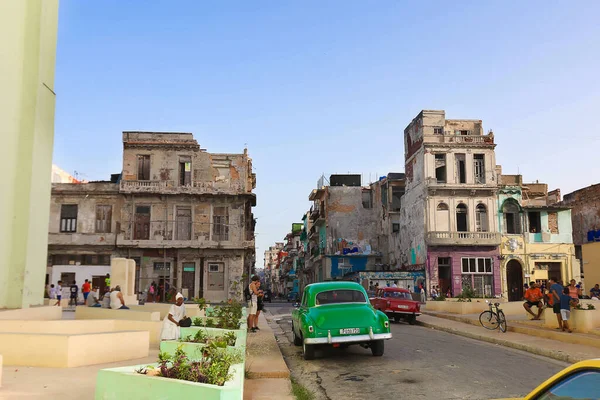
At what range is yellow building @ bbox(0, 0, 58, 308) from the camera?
10.6m

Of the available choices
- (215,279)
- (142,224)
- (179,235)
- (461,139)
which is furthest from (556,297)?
(142,224)

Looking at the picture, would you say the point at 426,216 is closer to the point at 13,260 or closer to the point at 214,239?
the point at 214,239

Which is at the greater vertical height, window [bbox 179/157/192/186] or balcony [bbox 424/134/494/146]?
balcony [bbox 424/134/494/146]

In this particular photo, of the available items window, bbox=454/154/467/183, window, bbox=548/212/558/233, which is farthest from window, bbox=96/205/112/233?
window, bbox=548/212/558/233

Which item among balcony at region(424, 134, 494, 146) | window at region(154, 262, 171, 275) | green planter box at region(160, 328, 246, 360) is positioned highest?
balcony at region(424, 134, 494, 146)

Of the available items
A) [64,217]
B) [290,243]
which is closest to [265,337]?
[64,217]

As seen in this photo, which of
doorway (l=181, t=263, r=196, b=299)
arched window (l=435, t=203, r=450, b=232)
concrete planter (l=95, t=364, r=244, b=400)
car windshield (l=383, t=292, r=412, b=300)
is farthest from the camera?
arched window (l=435, t=203, r=450, b=232)

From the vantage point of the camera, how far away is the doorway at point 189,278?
43.1 m

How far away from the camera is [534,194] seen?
5003cm

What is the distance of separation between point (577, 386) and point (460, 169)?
43.8 metres

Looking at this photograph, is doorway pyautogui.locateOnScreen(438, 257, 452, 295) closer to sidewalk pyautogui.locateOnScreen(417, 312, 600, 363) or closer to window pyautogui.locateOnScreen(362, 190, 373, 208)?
window pyautogui.locateOnScreen(362, 190, 373, 208)

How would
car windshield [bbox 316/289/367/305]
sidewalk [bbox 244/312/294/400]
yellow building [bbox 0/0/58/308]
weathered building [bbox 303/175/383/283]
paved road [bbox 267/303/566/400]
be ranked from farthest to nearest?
1. weathered building [bbox 303/175/383/283]
2. car windshield [bbox 316/289/367/305]
3. yellow building [bbox 0/0/58/308]
4. paved road [bbox 267/303/566/400]
5. sidewalk [bbox 244/312/294/400]

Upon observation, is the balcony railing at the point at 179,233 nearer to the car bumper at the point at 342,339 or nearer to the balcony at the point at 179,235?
the balcony at the point at 179,235

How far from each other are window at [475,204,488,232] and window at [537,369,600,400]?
1693 inches
